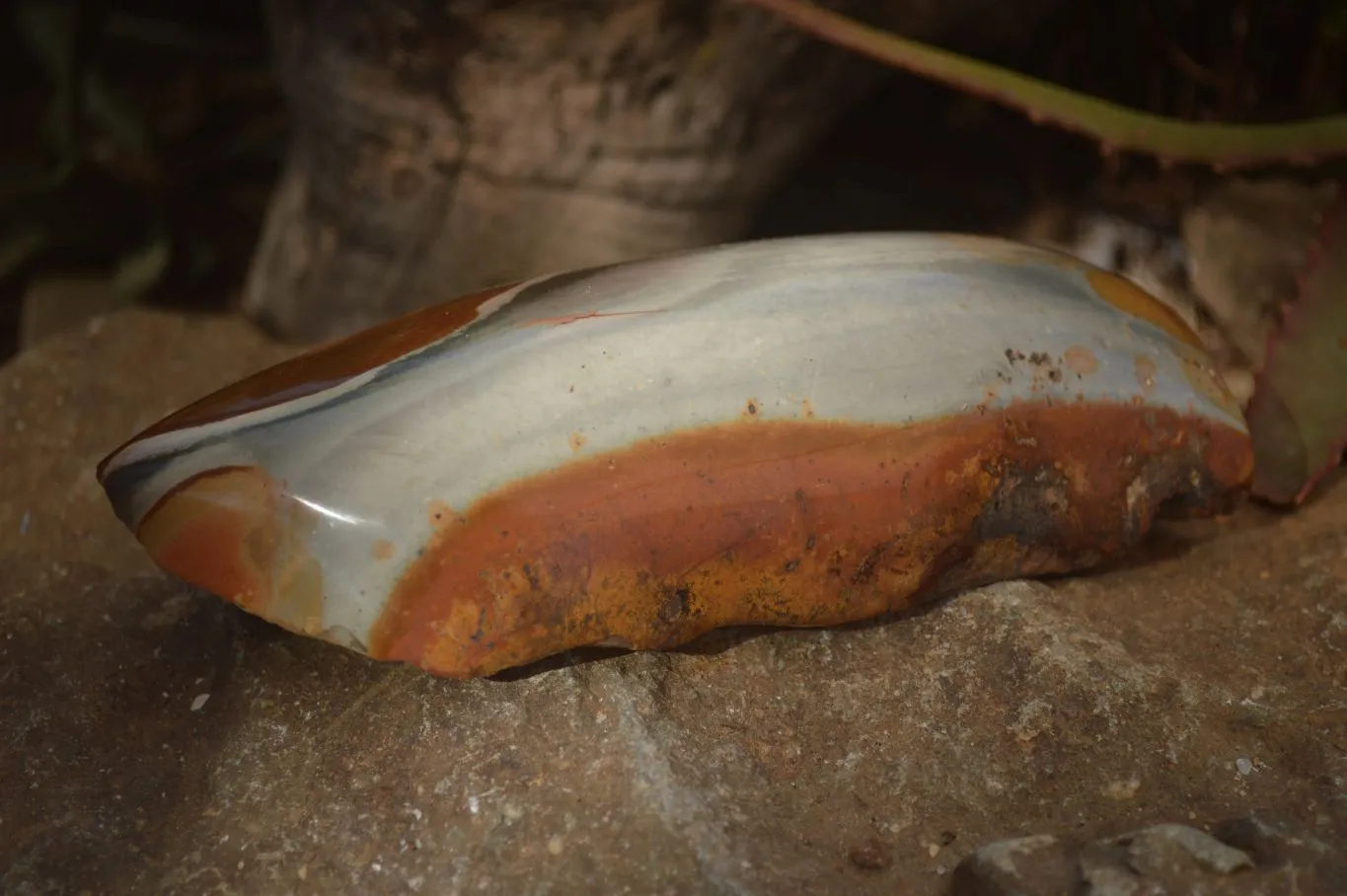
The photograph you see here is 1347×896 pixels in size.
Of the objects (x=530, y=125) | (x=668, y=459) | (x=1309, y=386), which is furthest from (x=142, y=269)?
(x=1309, y=386)

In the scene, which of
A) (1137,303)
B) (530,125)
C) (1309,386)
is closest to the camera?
(1137,303)

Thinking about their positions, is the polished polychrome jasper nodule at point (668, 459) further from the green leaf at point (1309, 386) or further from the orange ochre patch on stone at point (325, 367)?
the green leaf at point (1309, 386)

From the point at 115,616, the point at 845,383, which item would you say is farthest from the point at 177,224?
the point at 845,383

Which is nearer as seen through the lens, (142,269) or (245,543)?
(245,543)

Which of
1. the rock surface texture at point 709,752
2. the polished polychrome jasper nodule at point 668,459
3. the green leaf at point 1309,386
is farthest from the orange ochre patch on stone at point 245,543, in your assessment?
the green leaf at point 1309,386

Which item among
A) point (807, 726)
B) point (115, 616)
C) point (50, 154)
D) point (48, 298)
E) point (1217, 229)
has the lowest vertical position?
point (48, 298)

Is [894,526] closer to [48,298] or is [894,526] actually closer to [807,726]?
[807,726]

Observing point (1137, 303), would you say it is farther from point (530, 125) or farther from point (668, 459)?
point (530, 125)
